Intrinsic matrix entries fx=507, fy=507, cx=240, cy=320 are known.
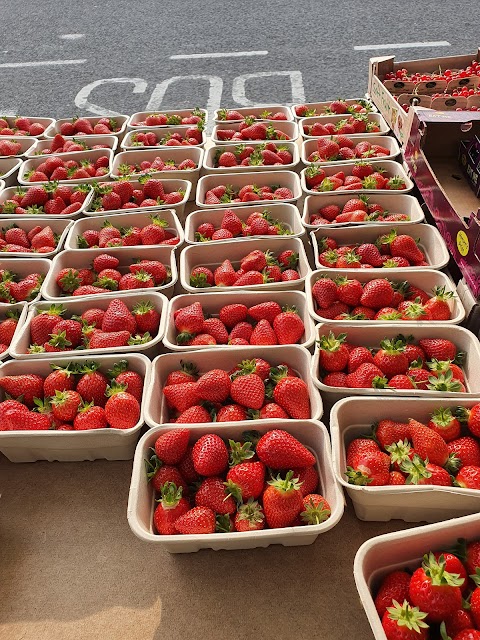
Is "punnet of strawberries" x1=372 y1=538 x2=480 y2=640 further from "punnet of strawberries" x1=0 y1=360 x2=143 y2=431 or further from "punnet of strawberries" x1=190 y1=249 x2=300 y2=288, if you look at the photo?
"punnet of strawberries" x1=190 y1=249 x2=300 y2=288

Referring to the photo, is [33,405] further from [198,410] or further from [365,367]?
[365,367]

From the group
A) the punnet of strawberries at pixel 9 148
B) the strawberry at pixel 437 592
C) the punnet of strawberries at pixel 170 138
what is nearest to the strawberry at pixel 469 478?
the strawberry at pixel 437 592

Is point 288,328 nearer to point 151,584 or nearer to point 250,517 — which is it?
point 250,517

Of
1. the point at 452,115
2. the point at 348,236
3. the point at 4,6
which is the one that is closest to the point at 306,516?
the point at 348,236

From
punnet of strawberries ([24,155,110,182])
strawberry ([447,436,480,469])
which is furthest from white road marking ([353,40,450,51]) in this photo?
strawberry ([447,436,480,469])

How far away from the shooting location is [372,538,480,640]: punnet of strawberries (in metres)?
0.75

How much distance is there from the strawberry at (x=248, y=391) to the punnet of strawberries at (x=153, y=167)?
117 centimetres

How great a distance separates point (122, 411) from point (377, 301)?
73 cm

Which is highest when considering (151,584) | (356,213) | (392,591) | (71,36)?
(71,36)

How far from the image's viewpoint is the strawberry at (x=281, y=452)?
101 centimetres

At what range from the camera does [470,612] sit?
79 centimetres

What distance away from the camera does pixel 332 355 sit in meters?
1.22

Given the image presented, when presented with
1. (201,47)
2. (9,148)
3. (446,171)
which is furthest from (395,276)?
(201,47)

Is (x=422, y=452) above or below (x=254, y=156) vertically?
below
